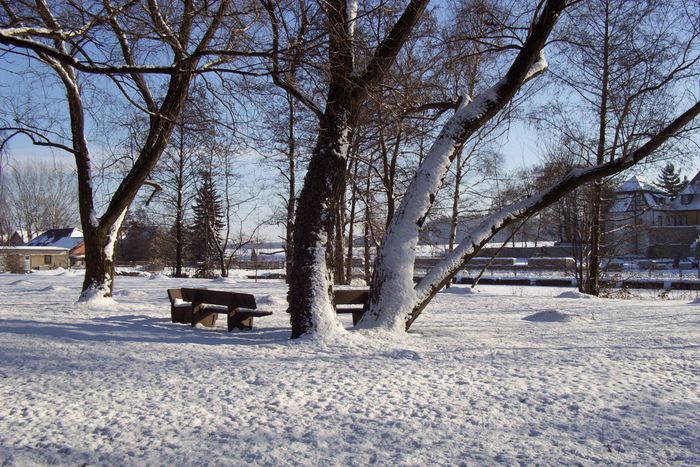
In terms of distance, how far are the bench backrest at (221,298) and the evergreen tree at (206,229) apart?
73.1 ft

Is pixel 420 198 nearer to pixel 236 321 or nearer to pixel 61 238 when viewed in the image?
pixel 236 321

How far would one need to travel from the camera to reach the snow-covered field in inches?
145

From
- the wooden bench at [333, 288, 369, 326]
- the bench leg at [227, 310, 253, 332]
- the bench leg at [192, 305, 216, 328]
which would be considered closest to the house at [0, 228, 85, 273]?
the bench leg at [192, 305, 216, 328]

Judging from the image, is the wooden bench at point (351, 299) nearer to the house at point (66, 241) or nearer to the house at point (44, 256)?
the house at point (44, 256)

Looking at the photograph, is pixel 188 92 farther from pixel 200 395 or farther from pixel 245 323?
pixel 200 395

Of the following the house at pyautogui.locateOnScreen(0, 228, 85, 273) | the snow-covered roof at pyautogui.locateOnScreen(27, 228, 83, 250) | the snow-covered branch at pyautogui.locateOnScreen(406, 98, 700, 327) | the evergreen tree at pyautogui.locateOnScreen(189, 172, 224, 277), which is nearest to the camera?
the snow-covered branch at pyautogui.locateOnScreen(406, 98, 700, 327)

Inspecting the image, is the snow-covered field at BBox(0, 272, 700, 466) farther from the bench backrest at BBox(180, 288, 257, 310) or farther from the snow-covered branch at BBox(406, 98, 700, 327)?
the snow-covered branch at BBox(406, 98, 700, 327)

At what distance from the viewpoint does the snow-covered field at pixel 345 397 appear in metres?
3.68

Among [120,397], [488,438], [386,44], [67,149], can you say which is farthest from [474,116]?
[67,149]

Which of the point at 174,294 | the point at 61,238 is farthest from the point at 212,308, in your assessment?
the point at 61,238

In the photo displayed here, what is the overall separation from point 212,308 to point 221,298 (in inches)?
36.0

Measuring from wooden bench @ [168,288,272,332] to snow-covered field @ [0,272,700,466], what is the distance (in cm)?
32

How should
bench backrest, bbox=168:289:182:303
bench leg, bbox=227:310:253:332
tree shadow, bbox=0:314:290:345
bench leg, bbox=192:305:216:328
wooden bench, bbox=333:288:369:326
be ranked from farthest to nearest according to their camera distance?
bench backrest, bbox=168:289:182:303 → bench leg, bbox=192:305:216:328 → wooden bench, bbox=333:288:369:326 → bench leg, bbox=227:310:253:332 → tree shadow, bbox=0:314:290:345

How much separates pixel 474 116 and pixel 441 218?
60.7ft
